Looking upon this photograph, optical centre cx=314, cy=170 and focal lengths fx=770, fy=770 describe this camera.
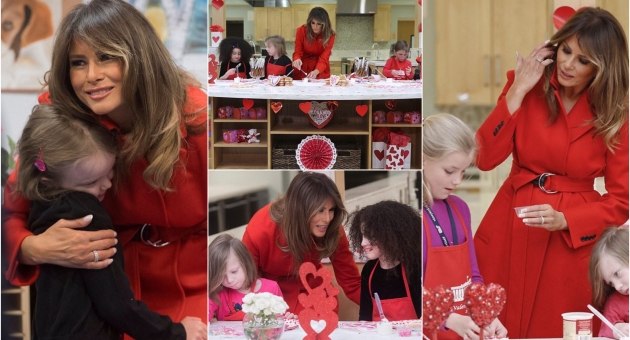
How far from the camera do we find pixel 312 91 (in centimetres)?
280

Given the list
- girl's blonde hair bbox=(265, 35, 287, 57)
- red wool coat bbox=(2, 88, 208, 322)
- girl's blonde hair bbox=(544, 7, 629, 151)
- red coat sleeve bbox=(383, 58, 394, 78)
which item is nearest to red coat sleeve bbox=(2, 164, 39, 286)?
red wool coat bbox=(2, 88, 208, 322)

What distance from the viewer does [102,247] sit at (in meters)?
2.67

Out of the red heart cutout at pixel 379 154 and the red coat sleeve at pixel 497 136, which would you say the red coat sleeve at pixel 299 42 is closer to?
the red heart cutout at pixel 379 154

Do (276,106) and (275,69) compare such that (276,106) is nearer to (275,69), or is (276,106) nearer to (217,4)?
(275,69)

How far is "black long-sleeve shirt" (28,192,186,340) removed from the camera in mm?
2617

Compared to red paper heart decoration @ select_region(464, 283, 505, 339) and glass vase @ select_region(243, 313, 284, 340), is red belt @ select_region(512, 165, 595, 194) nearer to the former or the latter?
red paper heart decoration @ select_region(464, 283, 505, 339)

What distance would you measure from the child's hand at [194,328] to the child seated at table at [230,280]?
1.6 inches

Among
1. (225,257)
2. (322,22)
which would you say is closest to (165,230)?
(225,257)

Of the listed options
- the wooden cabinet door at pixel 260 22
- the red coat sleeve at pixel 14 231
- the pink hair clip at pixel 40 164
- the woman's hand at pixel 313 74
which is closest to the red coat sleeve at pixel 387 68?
the woman's hand at pixel 313 74

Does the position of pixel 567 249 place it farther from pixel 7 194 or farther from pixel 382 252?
pixel 7 194

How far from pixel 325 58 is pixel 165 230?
0.85m

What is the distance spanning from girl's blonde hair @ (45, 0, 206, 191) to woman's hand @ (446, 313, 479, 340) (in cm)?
118

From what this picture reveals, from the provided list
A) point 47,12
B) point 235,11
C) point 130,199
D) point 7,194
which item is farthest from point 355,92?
point 7,194

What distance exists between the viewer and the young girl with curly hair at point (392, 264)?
2.84 meters
